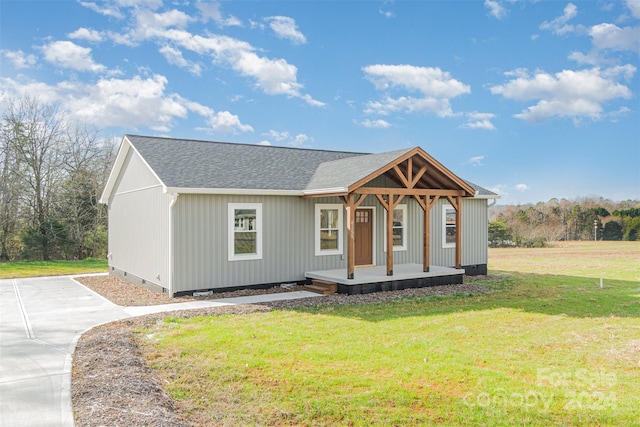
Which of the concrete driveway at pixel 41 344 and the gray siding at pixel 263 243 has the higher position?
the gray siding at pixel 263 243

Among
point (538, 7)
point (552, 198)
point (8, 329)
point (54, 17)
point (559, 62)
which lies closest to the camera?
point (8, 329)

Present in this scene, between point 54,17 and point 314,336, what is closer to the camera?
point 314,336

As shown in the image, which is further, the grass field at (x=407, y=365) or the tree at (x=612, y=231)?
the tree at (x=612, y=231)

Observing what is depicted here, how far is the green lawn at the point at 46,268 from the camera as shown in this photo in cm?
1630

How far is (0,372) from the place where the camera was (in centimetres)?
545

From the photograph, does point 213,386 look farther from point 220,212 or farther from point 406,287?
point 406,287

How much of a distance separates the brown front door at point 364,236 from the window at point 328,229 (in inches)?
25.8

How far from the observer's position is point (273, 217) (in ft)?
38.8

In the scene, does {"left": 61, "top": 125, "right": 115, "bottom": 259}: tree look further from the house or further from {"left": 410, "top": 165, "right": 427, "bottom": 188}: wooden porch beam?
{"left": 410, "top": 165, "right": 427, "bottom": 188}: wooden porch beam

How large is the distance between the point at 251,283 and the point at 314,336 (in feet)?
15.9

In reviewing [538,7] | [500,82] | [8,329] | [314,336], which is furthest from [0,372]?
[500,82]

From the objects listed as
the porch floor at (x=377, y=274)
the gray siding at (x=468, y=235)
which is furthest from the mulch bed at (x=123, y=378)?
the gray siding at (x=468, y=235)

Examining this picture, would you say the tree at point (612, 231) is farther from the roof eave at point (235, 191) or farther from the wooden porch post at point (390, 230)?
the roof eave at point (235, 191)

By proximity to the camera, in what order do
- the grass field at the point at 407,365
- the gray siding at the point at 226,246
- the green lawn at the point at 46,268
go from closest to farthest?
the grass field at the point at 407,365, the gray siding at the point at 226,246, the green lawn at the point at 46,268
